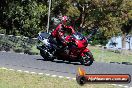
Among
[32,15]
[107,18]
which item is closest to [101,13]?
[107,18]

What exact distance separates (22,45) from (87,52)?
31.2ft

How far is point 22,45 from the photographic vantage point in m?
26.0

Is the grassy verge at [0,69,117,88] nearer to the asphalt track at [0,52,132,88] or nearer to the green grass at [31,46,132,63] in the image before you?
the asphalt track at [0,52,132,88]

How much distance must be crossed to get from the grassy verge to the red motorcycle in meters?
5.35

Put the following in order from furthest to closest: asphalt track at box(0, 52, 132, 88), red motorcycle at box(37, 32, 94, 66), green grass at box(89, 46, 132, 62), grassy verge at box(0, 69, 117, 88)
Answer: green grass at box(89, 46, 132, 62)
red motorcycle at box(37, 32, 94, 66)
asphalt track at box(0, 52, 132, 88)
grassy verge at box(0, 69, 117, 88)

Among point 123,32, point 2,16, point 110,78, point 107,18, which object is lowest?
point 123,32

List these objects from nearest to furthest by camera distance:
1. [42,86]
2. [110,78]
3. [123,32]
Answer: [110,78], [42,86], [123,32]

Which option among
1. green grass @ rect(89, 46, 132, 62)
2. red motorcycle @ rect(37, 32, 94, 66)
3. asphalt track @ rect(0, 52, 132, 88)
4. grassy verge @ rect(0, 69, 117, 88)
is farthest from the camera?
green grass @ rect(89, 46, 132, 62)

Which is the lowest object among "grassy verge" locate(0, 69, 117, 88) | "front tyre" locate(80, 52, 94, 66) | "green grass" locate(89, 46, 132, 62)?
"green grass" locate(89, 46, 132, 62)

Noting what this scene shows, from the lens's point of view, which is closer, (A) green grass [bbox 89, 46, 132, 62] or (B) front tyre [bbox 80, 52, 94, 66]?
(B) front tyre [bbox 80, 52, 94, 66]

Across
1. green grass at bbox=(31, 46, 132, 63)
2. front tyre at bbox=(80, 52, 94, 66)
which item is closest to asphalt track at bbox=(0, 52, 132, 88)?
front tyre at bbox=(80, 52, 94, 66)

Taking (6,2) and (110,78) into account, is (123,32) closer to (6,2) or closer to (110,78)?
(6,2)

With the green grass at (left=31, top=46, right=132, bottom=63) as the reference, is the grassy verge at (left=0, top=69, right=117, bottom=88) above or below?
above

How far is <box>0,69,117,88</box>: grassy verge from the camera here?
32.2ft
